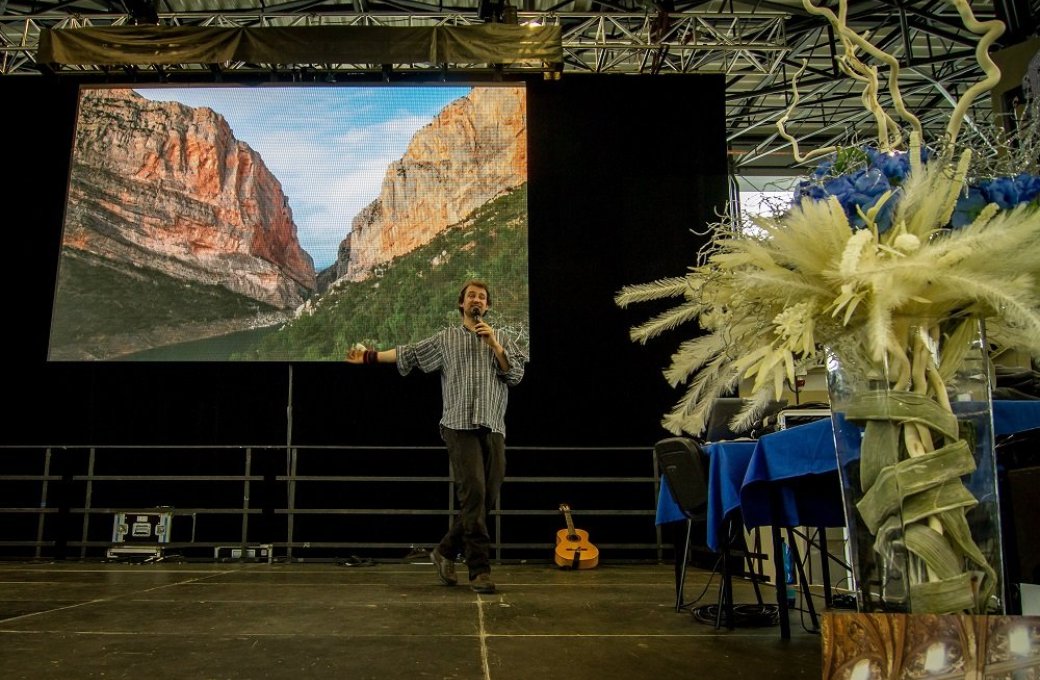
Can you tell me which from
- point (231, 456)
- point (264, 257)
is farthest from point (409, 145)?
point (231, 456)

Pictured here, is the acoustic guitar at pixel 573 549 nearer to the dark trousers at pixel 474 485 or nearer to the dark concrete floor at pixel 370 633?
the dark concrete floor at pixel 370 633

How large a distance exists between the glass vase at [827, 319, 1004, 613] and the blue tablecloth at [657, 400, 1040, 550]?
3.89ft

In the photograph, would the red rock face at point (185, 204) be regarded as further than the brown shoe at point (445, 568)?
Yes

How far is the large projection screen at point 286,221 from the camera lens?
6.13 m

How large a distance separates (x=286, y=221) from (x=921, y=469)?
19.5ft

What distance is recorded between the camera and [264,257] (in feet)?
20.3

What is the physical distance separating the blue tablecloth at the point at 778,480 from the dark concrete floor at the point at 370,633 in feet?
1.28

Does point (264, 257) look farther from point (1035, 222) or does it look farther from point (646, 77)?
point (1035, 222)

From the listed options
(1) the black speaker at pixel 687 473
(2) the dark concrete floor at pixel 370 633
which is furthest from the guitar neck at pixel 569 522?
(1) the black speaker at pixel 687 473

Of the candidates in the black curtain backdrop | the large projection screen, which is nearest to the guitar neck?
the black curtain backdrop

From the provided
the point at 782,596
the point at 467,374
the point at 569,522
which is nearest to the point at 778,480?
the point at 782,596

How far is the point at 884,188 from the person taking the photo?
0.91 m

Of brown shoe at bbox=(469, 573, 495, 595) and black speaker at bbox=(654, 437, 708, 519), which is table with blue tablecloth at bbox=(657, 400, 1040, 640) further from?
brown shoe at bbox=(469, 573, 495, 595)

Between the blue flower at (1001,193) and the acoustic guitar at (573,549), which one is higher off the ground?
the blue flower at (1001,193)
